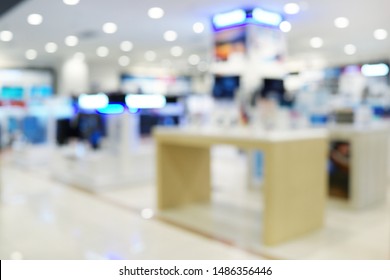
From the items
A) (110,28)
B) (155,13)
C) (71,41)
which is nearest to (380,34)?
(155,13)

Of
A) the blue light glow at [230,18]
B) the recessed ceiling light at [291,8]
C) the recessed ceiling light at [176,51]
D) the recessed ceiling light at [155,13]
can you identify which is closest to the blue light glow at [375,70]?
the recessed ceiling light at [291,8]

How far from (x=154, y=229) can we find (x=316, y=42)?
2387mm

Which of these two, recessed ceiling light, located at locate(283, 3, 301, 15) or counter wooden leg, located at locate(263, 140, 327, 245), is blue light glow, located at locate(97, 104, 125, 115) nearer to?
counter wooden leg, located at locate(263, 140, 327, 245)

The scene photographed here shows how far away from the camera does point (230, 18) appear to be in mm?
3066

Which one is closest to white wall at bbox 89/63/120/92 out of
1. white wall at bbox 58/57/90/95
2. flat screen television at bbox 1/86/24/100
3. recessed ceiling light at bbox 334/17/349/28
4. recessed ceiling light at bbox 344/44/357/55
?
white wall at bbox 58/57/90/95

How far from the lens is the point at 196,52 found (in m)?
3.68

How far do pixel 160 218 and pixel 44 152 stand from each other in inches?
162

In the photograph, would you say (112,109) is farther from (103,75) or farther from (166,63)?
(166,63)

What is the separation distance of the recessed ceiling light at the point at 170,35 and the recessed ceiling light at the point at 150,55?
A: 0.91 ft

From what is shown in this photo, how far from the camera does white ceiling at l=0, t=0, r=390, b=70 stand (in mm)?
2340

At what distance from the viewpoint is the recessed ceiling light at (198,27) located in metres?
3.35

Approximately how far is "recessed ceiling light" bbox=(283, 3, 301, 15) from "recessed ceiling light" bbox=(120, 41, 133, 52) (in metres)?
1.32

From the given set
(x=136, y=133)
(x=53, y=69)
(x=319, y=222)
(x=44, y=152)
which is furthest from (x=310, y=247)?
(x=44, y=152)

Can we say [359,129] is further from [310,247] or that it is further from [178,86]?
[178,86]
